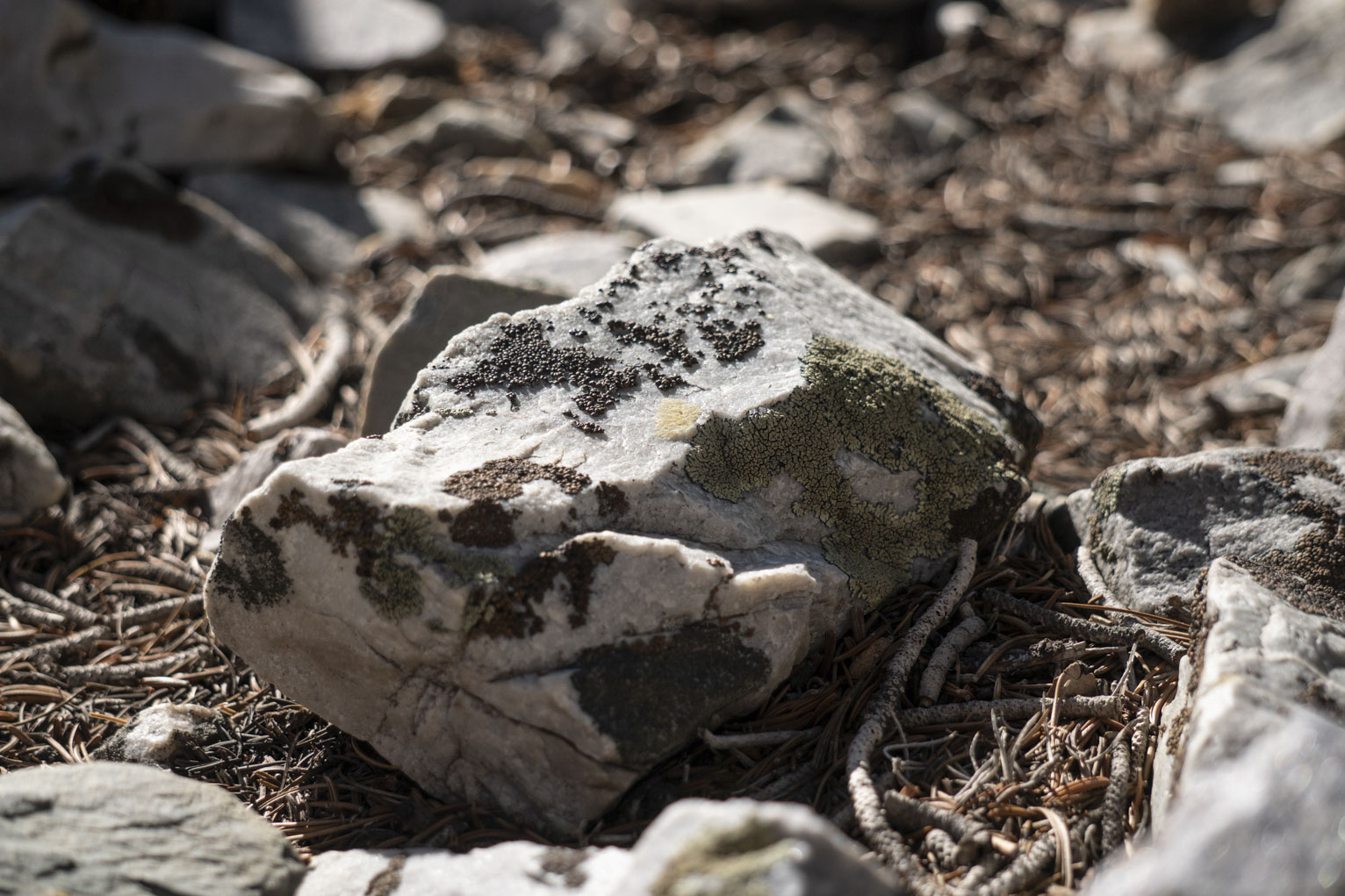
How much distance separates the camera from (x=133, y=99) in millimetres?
5723

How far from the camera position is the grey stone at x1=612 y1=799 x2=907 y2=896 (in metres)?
1.59

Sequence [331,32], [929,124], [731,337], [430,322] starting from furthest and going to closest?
1. [331,32]
2. [929,124]
3. [430,322]
4. [731,337]

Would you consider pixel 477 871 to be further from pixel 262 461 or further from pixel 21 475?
pixel 21 475

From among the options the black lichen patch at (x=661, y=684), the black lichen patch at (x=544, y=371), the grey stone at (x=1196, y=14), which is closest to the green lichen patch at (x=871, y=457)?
the black lichen patch at (x=544, y=371)

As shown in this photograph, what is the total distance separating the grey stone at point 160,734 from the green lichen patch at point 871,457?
4.76 ft

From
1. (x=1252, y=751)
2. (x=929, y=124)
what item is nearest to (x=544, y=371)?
(x=1252, y=751)

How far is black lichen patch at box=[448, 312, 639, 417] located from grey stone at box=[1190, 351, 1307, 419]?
9.35ft

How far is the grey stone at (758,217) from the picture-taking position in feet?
17.1

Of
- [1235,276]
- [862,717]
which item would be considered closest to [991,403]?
[862,717]

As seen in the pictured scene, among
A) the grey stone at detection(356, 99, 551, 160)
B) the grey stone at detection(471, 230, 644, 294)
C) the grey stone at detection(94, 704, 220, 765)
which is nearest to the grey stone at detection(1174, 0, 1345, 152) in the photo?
the grey stone at detection(471, 230, 644, 294)

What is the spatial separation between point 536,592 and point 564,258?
281cm

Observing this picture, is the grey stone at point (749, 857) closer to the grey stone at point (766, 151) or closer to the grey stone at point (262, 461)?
the grey stone at point (262, 461)

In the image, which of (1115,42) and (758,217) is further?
(1115,42)

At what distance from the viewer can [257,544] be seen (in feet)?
7.64
